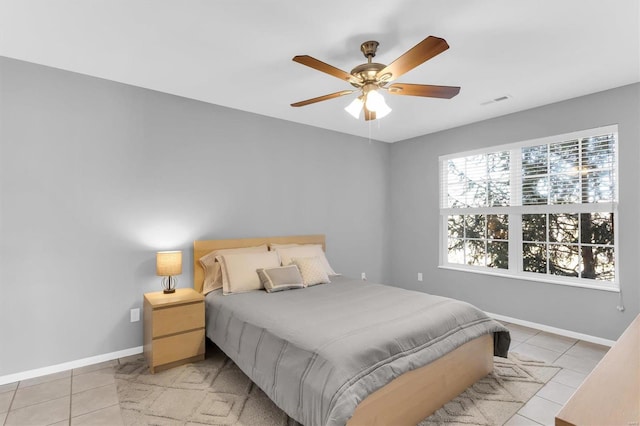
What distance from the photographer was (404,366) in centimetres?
189

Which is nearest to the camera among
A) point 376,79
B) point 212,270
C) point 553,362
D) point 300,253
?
point 376,79

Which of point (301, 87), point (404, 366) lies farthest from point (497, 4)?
point (404, 366)

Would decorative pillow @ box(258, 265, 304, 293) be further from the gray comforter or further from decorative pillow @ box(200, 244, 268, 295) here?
decorative pillow @ box(200, 244, 268, 295)

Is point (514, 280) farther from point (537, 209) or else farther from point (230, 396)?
point (230, 396)

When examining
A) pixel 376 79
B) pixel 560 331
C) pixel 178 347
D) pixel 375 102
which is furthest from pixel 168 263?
pixel 560 331

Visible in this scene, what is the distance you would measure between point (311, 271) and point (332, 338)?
62.1 inches

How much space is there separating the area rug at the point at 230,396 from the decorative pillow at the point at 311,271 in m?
1.09

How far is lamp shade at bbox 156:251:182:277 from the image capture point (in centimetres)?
296

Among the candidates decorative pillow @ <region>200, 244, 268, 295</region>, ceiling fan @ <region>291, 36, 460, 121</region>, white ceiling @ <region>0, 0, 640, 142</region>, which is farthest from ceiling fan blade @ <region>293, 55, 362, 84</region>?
decorative pillow @ <region>200, 244, 268, 295</region>

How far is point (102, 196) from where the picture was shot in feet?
9.69

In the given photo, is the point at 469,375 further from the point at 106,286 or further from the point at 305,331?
the point at 106,286

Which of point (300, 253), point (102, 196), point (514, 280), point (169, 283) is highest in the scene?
point (102, 196)

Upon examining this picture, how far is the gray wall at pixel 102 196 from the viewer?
2.61 meters

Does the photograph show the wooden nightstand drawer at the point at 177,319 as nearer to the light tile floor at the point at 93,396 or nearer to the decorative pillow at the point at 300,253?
the light tile floor at the point at 93,396
